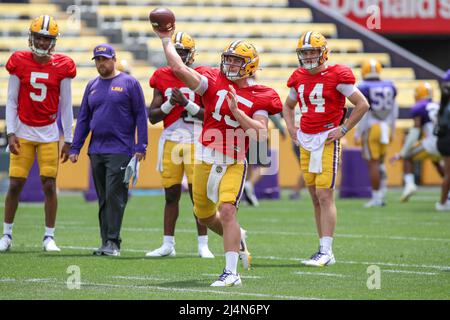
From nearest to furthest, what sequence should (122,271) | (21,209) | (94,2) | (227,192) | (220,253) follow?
(227,192) → (122,271) → (220,253) → (21,209) → (94,2)

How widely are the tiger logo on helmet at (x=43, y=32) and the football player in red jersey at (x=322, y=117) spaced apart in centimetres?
217

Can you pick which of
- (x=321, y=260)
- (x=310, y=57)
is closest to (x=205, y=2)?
(x=310, y=57)

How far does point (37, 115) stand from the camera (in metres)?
10.1

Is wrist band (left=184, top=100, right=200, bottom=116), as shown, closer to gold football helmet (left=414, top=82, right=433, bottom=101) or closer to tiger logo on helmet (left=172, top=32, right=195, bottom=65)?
tiger logo on helmet (left=172, top=32, right=195, bottom=65)

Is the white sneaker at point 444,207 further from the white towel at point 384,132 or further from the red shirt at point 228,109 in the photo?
the red shirt at point 228,109

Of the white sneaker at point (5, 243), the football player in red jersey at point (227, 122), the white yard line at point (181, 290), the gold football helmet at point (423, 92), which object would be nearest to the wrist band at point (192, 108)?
the football player in red jersey at point (227, 122)

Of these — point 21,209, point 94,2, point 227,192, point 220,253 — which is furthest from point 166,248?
point 94,2

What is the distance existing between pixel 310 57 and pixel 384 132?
731 cm

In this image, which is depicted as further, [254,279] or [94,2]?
[94,2]

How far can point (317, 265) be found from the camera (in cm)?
912

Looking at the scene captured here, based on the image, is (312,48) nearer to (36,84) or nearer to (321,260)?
(321,260)

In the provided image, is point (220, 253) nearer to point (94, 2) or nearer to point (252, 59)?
point (252, 59)

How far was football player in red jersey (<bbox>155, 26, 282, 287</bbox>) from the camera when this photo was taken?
789 centimetres

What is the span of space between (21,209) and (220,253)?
5.62 meters
